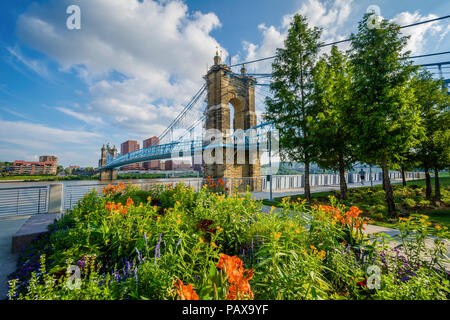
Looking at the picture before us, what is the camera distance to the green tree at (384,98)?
5.74m

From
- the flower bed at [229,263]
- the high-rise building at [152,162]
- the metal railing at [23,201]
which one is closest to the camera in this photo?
the flower bed at [229,263]

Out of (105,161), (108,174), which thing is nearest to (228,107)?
(108,174)

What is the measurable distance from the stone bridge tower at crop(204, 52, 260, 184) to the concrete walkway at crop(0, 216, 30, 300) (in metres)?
10.4

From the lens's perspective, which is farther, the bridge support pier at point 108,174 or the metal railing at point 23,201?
the bridge support pier at point 108,174

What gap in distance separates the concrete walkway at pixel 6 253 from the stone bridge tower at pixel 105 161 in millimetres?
32664

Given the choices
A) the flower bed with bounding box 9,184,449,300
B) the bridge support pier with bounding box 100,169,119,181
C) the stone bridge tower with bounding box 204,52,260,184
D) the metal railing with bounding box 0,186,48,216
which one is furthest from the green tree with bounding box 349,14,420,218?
the bridge support pier with bounding box 100,169,119,181

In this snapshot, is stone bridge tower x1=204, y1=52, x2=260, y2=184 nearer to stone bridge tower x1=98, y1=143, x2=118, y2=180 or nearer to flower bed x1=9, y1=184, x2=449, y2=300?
flower bed x1=9, y1=184, x2=449, y2=300

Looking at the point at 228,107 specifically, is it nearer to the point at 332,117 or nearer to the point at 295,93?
the point at 295,93

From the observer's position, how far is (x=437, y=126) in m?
8.03

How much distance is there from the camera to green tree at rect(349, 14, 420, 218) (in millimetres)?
5738

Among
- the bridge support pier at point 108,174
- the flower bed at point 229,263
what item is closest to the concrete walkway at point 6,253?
the flower bed at point 229,263

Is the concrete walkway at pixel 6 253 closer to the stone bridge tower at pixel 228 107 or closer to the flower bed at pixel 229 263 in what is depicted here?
the flower bed at pixel 229 263

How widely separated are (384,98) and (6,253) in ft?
34.3

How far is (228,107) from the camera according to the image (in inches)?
609
